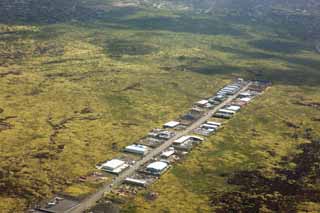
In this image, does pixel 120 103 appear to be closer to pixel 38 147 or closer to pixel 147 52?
pixel 38 147

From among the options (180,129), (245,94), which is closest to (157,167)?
(180,129)

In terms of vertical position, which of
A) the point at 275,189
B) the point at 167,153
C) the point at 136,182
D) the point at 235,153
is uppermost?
the point at 167,153

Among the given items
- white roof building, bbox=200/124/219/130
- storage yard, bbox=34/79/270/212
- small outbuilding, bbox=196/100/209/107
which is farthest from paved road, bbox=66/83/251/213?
small outbuilding, bbox=196/100/209/107

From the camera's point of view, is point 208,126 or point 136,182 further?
point 208,126

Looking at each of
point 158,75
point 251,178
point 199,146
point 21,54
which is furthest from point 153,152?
point 21,54

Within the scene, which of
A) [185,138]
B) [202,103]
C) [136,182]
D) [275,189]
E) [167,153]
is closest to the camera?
[136,182]

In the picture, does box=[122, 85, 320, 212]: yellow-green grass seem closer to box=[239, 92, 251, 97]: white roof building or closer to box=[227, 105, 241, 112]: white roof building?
box=[227, 105, 241, 112]: white roof building

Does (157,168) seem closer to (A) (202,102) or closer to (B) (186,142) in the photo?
(B) (186,142)

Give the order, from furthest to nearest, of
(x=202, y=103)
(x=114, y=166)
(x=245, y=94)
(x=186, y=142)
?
(x=245, y=94) < (x=202, y=103) < (x=186, y=142) < (x=114, y=166)
